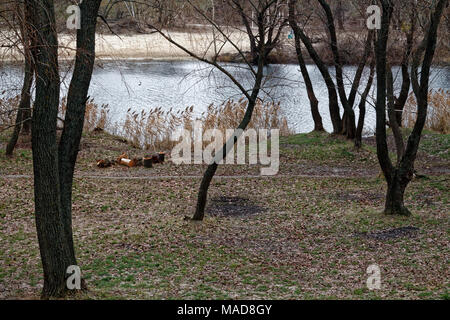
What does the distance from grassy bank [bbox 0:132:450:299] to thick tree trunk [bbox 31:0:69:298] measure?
2.03 ft

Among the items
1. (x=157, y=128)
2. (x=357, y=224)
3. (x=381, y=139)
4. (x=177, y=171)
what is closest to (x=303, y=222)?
(x=357, y=224)

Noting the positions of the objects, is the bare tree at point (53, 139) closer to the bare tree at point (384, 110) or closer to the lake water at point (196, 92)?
the bare tree at point (384, 110)

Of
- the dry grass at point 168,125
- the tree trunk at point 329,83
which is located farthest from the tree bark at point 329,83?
the dry grass at point 168,125

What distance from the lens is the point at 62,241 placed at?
6.52m

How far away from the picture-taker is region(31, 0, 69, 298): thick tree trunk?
5.96 meters

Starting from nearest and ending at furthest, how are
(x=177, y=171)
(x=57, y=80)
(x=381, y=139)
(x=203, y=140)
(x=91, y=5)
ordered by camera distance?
(x=57, y=80), (x=91, y=5), (x=381, y=139), (x=177, y=171), (x=203, y=140)

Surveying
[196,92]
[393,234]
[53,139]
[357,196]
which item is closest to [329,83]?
[357,196]

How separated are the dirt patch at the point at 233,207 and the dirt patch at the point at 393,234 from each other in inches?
103

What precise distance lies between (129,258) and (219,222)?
2561 millimetres

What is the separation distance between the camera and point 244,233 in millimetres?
10312

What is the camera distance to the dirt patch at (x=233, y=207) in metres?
11.7

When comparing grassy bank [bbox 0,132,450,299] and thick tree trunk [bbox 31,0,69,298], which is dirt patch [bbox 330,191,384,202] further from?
thick tree trunk [bbox 31,0,69,298]

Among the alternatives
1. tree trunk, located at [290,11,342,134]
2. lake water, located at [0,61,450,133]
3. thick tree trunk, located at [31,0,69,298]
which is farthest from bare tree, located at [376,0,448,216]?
lake water, located at [0,61,450,133]

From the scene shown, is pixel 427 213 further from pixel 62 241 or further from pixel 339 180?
pixel 62 241
